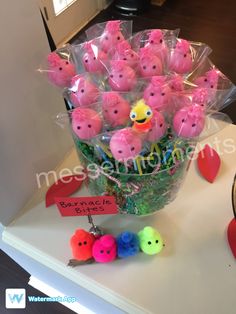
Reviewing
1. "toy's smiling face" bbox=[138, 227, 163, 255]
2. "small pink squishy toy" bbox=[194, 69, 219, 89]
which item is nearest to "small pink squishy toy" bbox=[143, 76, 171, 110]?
"small pink squishy toy" bbox=[194, 69, 219, 89]

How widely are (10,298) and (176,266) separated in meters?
0.78

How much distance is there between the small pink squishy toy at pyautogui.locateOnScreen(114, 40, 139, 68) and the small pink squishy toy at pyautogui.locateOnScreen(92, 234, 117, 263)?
0.33 meters

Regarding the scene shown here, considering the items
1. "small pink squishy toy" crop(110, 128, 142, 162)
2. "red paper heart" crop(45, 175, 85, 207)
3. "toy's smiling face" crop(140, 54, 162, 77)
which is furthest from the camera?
"red paper heart" crop(45, 175, 85, 207)

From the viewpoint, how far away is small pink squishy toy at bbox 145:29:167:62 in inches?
24.5

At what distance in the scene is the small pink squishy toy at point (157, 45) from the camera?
2.04 ft

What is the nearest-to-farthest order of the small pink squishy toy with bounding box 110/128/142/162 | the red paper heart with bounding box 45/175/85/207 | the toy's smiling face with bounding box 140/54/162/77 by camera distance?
1. the small pink squishy toy with bounding box 110/128/142/162
2. the toy's smiling face with bounding box 140/54/162/77
3. the red paper heart with bounding box 45/175/85/207

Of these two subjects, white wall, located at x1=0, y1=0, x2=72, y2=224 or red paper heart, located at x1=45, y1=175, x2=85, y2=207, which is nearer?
white wall, located at x1=0, y1=0, x2=72, y2=224

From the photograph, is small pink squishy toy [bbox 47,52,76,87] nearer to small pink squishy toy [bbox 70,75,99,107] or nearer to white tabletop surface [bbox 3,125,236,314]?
small pink squishy toy [bbox 70,75,99,107]

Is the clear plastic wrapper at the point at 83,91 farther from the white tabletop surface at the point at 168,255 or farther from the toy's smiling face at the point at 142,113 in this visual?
the white tabletop surface at the point at 168,255

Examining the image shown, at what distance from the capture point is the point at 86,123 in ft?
1.74

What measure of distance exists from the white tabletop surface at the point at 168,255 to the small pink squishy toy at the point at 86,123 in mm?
254

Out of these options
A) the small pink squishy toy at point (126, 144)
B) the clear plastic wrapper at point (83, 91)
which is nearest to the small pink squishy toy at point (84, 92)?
the clear plastic wrapper at point (83, 91)

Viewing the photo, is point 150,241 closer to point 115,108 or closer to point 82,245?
point 82,245

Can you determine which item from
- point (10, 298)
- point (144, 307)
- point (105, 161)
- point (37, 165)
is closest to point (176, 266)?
point (144, 307)
